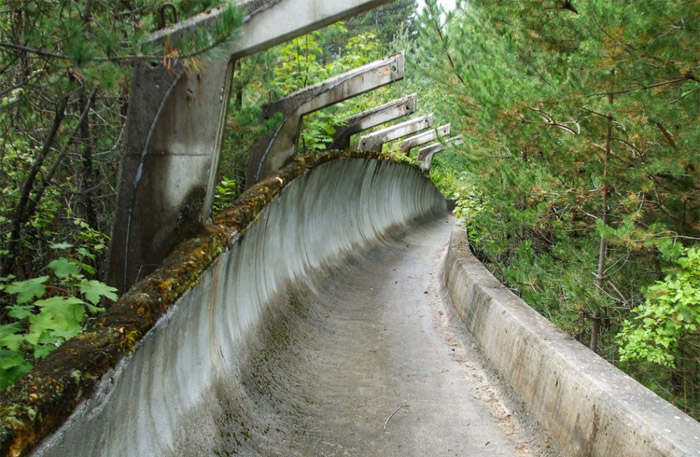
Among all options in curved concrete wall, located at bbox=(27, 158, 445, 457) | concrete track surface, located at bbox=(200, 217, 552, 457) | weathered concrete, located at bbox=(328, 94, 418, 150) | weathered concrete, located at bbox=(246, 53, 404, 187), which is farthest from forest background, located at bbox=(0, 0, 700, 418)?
weathered concrete, located at bbox=(328, 94, 418, 150)

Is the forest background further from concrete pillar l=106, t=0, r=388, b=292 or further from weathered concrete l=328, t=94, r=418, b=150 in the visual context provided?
weathered concrete l=328, t=94, r=418, b=150

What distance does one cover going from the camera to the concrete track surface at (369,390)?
4.08 m

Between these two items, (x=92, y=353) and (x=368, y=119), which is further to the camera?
(x=368, y=119)

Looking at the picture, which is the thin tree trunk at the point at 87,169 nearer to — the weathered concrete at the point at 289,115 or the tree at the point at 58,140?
the tree at the point at 58,140

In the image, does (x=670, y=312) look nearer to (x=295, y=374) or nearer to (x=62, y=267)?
(x=295, y=374)

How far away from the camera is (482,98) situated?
5309 millimetres

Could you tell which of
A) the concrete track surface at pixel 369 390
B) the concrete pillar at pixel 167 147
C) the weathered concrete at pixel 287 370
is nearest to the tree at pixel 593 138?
the concrete track surface at pixel 369 390

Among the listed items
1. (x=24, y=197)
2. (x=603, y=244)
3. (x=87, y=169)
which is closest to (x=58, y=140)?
(x=87, y=169)

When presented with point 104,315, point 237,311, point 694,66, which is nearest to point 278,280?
point 237,311

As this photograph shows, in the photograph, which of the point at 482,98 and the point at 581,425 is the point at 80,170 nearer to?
the point at 482,98

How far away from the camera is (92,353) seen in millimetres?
2500

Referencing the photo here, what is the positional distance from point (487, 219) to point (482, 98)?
8.03ft

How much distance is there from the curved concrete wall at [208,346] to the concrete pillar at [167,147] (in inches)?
24.5

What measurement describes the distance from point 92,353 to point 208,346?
152 cm
